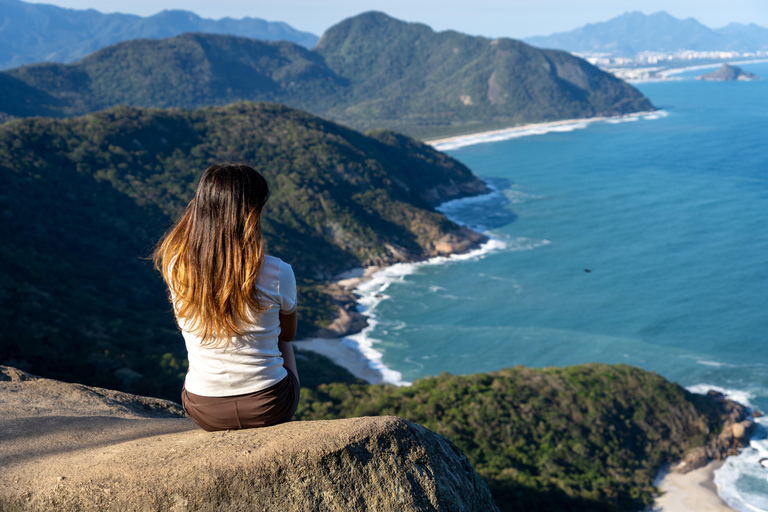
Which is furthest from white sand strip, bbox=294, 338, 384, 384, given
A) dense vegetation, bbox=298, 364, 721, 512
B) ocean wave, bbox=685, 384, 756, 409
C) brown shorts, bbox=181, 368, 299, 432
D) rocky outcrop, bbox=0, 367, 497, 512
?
brown shorts, bbox=181, 368, 299, 432

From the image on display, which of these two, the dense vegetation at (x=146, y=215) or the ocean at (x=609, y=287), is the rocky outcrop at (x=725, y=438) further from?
the dense vegetation at (x=146, y=215)

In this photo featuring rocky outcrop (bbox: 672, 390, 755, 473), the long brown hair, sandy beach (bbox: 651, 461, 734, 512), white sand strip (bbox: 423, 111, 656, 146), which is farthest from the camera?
white sand strip (bbox: 423, 111, 656, 146)

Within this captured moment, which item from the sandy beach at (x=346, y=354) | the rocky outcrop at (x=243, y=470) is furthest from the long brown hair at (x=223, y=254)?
the sandy beach at (x=346, y=354)

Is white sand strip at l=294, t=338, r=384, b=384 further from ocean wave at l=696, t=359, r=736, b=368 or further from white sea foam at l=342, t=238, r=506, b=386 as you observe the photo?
ocean wave at l=696, t=359, r=736, b=368

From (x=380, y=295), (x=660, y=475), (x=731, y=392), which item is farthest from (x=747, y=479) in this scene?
(x=380, y=295)

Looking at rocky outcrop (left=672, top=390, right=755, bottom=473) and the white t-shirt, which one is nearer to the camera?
the white t-shirt

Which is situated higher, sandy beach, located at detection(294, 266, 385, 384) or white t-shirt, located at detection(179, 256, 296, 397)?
white t-shirt, located at detection(179, 256, 296, 397)

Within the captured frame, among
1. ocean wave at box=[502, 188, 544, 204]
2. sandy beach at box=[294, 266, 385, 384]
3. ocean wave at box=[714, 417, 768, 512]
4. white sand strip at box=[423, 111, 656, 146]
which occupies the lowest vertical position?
ocean wave at box=[714, 417, 768, 512]
